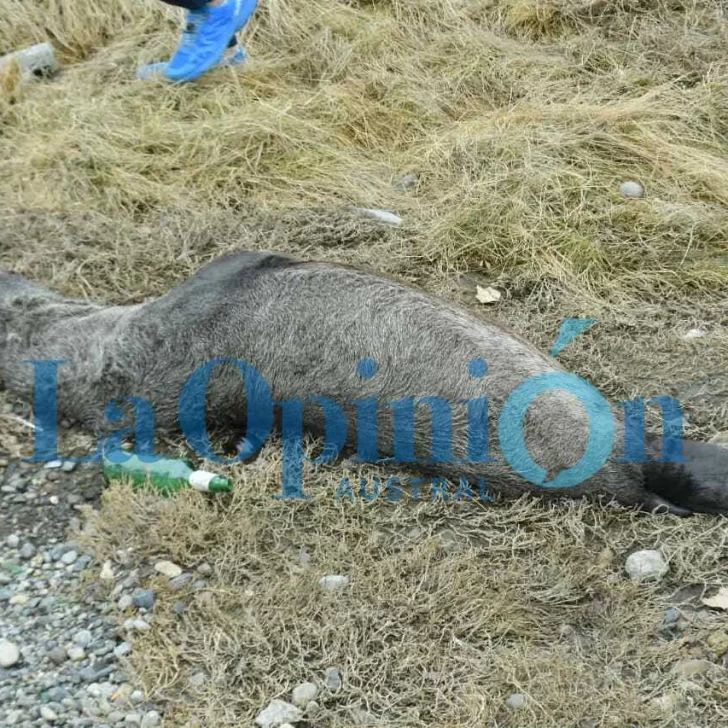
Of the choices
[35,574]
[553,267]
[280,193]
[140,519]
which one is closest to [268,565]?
[140,519]

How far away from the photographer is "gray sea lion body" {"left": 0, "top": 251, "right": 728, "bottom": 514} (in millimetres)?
4098

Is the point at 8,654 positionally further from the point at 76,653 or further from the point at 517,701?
the point at 517,701

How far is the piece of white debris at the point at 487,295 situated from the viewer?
541cm

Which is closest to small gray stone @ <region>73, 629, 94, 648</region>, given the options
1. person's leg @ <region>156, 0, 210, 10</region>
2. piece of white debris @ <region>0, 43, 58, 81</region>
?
person's leg @ <region>156, 0, 210, 10</region>

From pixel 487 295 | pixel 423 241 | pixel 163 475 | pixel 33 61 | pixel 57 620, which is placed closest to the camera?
pixel 57 620

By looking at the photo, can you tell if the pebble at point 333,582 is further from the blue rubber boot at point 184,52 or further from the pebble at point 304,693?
the blue rubber boot at point 184,52

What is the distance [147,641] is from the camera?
3.58m

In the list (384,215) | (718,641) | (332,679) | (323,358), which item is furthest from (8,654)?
(384,215)

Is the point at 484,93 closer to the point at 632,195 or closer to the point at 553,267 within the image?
the point at 632,195

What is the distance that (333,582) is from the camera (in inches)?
151

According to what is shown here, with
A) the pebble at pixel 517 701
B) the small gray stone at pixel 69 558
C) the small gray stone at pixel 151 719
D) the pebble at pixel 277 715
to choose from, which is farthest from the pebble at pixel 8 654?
the pebble at pixel 517 701

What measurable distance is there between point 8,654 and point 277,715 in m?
1.00

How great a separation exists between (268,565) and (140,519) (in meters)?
0.57

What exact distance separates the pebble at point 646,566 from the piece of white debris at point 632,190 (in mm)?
2740
